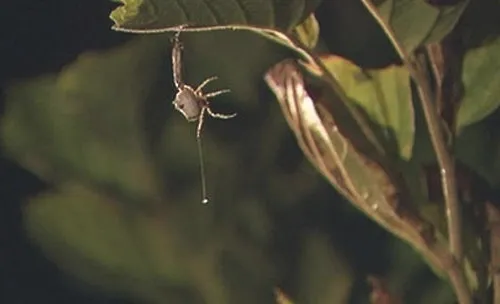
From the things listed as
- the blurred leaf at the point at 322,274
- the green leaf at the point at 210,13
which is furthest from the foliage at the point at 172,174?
the green leaf at the point at 210,13

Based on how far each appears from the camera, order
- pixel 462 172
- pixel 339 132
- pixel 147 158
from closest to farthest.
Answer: pixel 339 132 < pixel 462 172 < pixel 147 158

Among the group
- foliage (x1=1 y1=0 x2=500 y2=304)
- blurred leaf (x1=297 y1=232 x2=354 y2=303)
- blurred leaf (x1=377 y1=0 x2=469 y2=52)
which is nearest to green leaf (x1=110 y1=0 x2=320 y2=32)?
blurred leaf (x1=377 y1=0 x2=469 y2=52)

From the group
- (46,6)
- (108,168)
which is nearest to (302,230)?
(108,168)

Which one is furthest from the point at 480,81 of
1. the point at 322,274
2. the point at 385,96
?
the point at 322,274

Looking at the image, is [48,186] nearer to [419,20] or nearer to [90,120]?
[90,120]

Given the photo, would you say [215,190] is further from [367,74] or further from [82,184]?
[367,74]

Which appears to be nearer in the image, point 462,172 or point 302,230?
point 462,172

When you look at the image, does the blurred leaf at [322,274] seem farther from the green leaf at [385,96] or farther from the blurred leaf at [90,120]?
the green leaf at [385,96]

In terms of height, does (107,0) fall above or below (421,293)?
above
